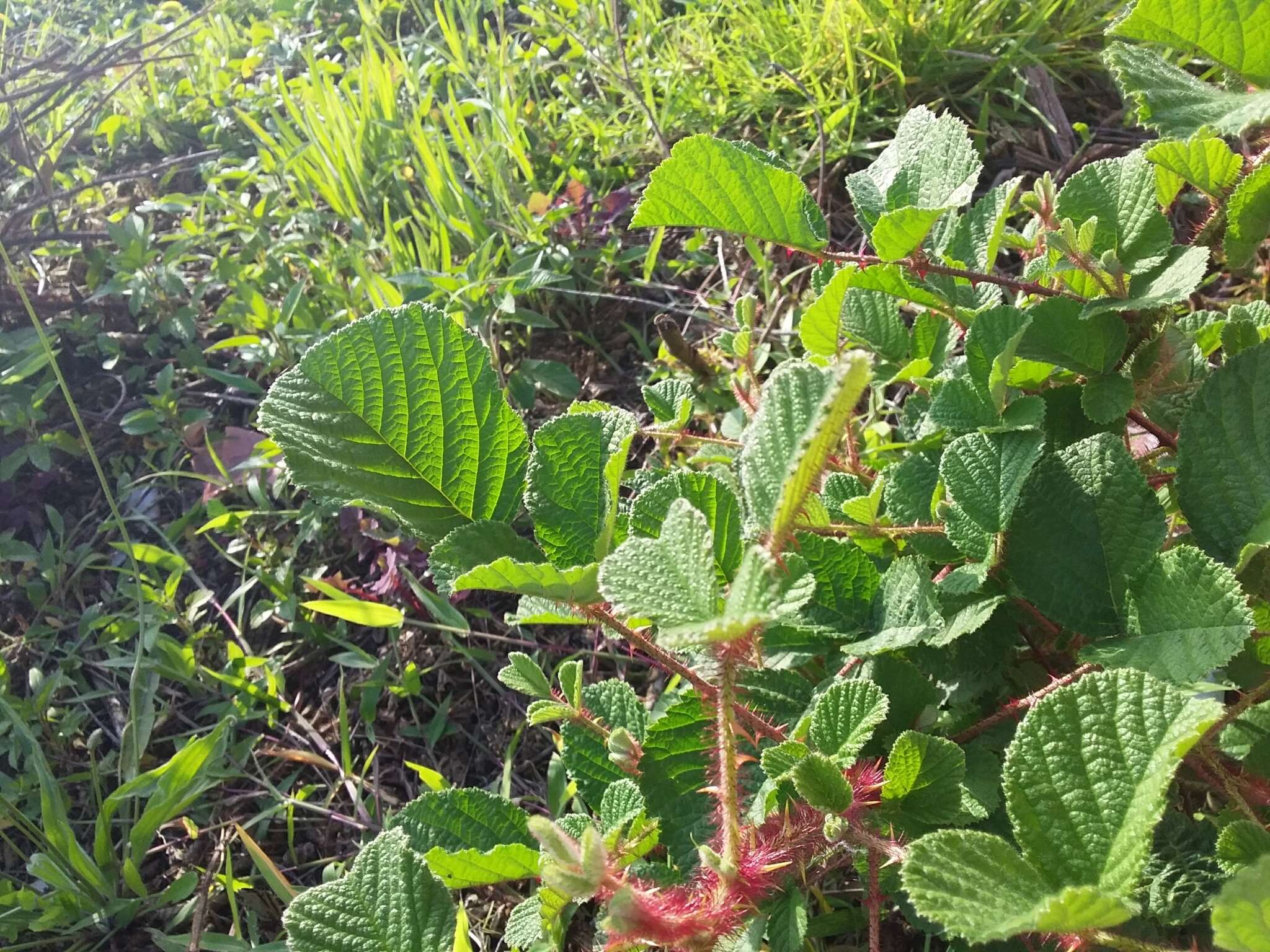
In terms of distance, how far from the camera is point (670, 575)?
562 mm

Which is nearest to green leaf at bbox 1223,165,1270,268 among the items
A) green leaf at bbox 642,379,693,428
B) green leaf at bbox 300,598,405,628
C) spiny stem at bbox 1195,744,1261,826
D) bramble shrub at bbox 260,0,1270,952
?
bramble shrub at bbox 260,0,1270,952

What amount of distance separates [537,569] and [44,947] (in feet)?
4.19

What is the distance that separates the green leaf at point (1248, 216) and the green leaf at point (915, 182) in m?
0.22

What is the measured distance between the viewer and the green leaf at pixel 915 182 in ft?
2.66

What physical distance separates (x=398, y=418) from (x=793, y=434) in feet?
1.27

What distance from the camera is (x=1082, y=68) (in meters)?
1.91

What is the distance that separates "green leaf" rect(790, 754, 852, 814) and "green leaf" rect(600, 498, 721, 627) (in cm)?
19

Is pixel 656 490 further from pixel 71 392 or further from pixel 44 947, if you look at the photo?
pixel 71 392

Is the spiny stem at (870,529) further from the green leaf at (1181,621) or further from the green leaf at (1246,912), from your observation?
the green leaf at (1246,912)

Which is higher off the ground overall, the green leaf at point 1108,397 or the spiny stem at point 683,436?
the green leaf at point 1108,397

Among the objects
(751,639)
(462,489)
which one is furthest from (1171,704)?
(462,489)

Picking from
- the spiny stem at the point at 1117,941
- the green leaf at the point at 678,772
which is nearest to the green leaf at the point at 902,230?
the green leaf at the point at 678,772

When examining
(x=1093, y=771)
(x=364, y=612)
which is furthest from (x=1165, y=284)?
(x=364, y=612)

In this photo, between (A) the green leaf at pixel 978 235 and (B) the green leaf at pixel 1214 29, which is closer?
(B) the green leaf at pixel 1214 29
